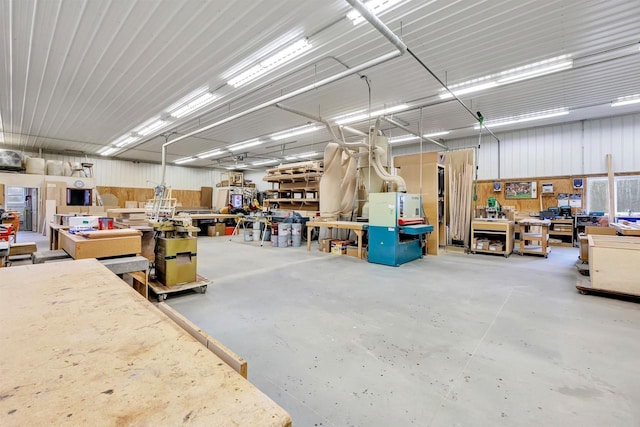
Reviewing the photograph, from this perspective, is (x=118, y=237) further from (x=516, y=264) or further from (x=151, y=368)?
(x=516, y=264)

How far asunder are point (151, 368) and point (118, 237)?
2618 millimetres

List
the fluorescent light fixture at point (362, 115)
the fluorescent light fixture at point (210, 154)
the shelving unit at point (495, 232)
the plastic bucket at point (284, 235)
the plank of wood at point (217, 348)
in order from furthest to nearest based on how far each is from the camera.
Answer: the fluorescent light fixture at point (210, 154)
the plastic bucket at point (284, 235)
the fluorescent light fixture at point (362, 115)
the shelving unit at point (495, 232)
the plank of wood at point (217, 348)

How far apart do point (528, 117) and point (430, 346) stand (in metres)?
8.37

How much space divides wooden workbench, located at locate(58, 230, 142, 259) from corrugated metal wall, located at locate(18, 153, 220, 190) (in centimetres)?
1126

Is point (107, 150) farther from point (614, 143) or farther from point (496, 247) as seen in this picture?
point (614, 143)

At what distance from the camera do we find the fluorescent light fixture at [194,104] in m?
6.62

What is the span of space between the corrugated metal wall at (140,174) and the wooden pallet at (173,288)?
10.8 metres

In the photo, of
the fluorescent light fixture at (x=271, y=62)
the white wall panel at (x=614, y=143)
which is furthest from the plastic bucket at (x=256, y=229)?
the white wall panel at (x=614, y=143)

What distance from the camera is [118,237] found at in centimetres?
278

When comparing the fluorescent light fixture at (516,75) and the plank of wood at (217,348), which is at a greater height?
the fluorescent light fixture at (516,75)

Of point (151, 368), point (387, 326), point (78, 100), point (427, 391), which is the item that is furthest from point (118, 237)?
point (78, 100)

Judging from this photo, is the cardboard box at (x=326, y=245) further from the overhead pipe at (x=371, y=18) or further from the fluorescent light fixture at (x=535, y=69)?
the fluorescent light fixture at (x=535, y=69)

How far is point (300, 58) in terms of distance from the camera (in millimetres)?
4914

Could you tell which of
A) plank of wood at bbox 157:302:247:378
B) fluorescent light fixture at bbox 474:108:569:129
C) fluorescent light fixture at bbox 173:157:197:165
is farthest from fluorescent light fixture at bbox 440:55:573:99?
fluorescent light fixture at bbox 173:157:197:165
